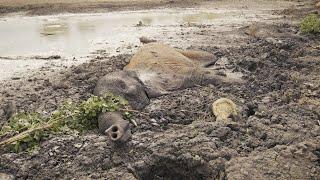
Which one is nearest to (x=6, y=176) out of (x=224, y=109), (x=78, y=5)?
(x=224, y=109)

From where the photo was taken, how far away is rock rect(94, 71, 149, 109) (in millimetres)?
6453

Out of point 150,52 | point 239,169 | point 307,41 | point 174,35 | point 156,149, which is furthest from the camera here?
point 174,35

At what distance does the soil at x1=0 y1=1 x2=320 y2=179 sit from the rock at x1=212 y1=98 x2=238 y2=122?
12cm

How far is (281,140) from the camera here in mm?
5410

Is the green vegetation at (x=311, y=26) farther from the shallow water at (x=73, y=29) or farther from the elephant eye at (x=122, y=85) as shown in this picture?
the elephant eye at (x=122, y=85)

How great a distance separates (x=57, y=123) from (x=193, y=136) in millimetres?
1604

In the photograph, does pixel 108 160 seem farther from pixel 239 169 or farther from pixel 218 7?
pixel 218 7

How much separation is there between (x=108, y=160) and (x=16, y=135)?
3.65 ft

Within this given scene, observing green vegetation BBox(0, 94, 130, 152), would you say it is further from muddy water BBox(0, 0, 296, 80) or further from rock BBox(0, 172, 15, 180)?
muddy water BBox(0, 0, 296, 80)

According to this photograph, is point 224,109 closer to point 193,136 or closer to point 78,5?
point 193,136

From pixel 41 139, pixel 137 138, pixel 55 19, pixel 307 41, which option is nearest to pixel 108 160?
pixel 137 138

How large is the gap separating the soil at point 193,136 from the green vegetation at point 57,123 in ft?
0.51

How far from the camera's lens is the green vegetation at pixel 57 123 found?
5258mm

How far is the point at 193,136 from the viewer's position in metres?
5.46
